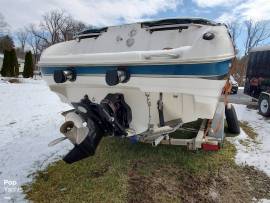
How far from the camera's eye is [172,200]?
2914mm

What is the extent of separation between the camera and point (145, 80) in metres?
2.70

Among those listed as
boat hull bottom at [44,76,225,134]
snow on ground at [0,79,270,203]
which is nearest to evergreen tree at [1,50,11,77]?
snow on ground at [0,79,270,203]

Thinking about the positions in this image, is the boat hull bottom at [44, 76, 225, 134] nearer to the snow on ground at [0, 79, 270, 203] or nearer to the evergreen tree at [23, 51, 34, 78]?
the snow on ground at [0, 79, 270, 203]

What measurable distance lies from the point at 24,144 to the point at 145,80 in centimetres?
282

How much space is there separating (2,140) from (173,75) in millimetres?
3541

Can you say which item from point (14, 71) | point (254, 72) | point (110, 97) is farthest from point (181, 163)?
point (14, 71)

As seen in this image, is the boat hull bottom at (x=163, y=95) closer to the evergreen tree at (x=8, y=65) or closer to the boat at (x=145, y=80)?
the boat at (x=145, y=80)

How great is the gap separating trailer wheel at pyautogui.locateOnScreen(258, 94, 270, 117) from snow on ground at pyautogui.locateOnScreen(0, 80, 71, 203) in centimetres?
518

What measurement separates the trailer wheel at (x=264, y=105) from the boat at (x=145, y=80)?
17.0 feet

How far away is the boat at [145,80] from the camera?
2.50m

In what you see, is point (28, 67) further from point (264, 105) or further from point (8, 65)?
point (264, 105)

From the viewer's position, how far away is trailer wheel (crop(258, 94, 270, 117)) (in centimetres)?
742

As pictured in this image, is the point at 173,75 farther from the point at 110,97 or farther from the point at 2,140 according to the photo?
the point at 2,140

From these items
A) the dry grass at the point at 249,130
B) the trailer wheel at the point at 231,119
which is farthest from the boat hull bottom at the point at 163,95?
the dry grass at the point at 249,130
